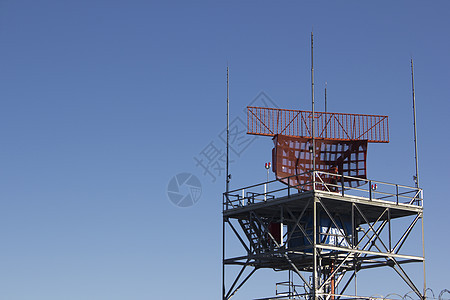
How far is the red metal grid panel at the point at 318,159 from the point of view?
196 ft

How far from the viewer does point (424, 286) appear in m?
58.3

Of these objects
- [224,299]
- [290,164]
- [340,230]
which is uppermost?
[290,164]

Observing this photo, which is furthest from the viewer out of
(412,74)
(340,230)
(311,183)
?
(412,74)

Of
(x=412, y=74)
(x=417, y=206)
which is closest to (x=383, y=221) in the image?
(x=417, y=206)

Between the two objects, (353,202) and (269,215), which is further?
(269,215)

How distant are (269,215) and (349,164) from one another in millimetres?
6809

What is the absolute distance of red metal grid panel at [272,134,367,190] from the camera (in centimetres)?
5972

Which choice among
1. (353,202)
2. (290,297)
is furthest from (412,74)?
(290,297)

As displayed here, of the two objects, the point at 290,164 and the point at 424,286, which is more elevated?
the point at 290,164

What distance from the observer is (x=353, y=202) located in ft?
186

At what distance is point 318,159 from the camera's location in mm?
62062

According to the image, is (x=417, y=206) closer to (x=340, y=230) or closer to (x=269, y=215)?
(x=340, y=230)

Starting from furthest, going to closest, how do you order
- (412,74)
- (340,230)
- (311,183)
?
(412,74) < (340,230) < (311,183)

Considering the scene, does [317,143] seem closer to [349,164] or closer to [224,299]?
[349,164]
